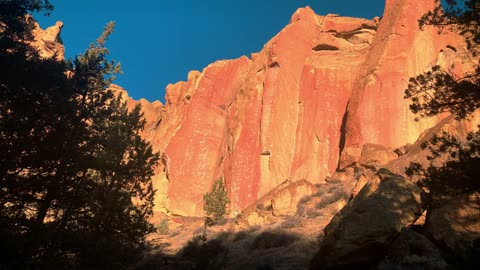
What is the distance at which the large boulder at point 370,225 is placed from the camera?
12.1m

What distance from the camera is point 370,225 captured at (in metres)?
12.3

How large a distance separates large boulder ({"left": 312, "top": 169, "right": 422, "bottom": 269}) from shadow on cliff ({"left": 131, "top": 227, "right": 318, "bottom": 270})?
7.81 ft

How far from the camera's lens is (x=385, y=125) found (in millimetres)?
38312

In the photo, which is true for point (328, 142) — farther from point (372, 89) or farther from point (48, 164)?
point (48, 164)

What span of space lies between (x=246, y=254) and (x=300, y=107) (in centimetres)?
3240

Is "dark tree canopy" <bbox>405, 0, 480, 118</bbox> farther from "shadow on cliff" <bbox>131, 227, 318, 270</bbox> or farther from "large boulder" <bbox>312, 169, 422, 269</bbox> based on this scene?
"shadow on cliff" <bbox>131, 227, 318, 270</bbox>

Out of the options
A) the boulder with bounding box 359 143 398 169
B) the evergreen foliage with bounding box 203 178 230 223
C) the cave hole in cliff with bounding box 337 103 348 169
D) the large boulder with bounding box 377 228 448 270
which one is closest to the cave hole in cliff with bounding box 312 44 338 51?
the cave hole in cliff with bounding box 337 103 348 169

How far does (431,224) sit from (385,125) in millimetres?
27814

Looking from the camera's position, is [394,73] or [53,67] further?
[394,73]

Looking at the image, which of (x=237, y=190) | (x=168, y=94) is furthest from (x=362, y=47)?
(x=168, y=94)

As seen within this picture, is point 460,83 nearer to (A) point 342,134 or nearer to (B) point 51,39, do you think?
(A) point 342,134

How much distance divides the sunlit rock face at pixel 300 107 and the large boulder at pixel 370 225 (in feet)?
73.8

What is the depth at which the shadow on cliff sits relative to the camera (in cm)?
1645

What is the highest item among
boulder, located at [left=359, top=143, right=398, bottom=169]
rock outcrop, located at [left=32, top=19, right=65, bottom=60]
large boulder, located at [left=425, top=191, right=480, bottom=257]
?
rock outcrop, located at [left=32, top=19, right=65, bottom=60]
